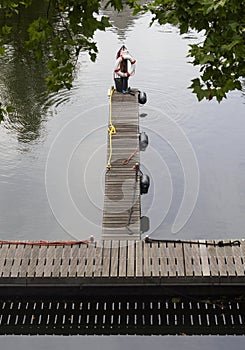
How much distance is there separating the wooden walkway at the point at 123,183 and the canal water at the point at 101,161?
0.78 meters

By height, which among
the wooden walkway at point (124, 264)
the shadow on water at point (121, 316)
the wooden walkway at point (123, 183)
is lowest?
the shadow on water at point (121, 316)

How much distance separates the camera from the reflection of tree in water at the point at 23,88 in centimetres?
1664

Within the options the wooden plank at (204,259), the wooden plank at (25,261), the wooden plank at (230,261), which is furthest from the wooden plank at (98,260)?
the wooden plank at (230,261)

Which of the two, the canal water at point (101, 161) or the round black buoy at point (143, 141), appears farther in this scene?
the round black buoy at point (143, 141)

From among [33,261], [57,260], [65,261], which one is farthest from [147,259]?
[33,261]

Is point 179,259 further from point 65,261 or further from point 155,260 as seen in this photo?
point 65,261

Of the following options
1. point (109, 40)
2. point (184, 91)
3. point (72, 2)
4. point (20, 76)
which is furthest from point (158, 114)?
point (72, 2)

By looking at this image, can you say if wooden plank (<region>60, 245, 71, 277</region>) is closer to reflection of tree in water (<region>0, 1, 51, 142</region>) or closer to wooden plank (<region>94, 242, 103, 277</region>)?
wooden plank (<region>94, 242, 103, 277</region>)

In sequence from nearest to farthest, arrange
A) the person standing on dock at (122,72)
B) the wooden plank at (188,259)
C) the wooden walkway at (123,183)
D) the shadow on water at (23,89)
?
the wooden plank at (188,259), the wooden walkway at (123,183), the shadow on water at (23,89), the person standing on dock at (122,72)

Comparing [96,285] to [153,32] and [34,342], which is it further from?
[153,32]

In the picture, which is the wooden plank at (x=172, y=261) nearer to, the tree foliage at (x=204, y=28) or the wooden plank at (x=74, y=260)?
the wooden plank at (x=74, y=260)

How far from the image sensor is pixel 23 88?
62.5ft

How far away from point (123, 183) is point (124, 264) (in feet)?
9.48

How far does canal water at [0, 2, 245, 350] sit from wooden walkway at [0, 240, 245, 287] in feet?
3.30
